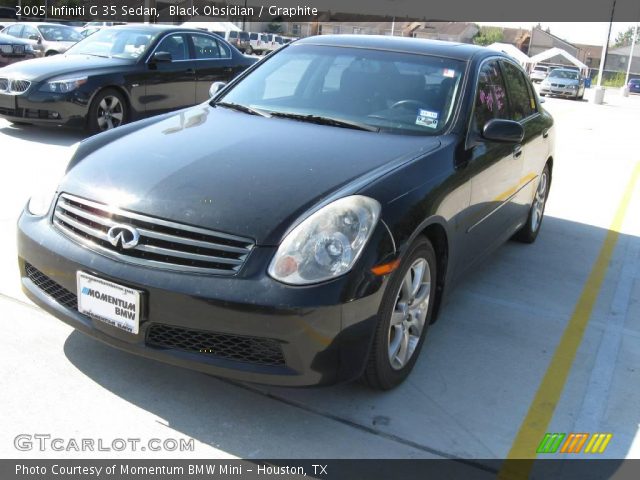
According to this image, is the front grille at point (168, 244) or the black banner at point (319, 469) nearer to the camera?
the black banner at point (319, 469)

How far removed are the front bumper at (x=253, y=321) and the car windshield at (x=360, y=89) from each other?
4.80 ft

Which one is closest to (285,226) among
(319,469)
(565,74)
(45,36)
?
(319,469)

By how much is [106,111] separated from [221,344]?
7.36m

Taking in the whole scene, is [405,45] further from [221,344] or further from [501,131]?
[221,344]

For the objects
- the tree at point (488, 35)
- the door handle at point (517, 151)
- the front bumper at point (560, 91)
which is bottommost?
the front bumper at point (560, 91)

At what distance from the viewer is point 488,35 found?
10106 cm

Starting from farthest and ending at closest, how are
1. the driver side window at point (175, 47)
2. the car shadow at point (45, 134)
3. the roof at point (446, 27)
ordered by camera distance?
the roof at point (446, 27) < the driver side window at point (175, 47) < the car shadow at point (45, 134)

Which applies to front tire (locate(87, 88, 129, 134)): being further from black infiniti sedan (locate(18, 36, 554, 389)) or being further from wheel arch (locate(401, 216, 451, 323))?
wheel arch (locate(401, 216, 451, 323))

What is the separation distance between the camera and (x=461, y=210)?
3.79 metres

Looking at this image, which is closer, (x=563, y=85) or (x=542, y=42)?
(x=563, y=85)

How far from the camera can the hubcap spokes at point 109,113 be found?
9336mm

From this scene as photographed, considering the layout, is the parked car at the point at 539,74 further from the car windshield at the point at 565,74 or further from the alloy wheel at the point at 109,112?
the alloy wheel at the point at 109,112

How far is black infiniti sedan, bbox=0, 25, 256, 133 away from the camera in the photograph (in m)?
8.91

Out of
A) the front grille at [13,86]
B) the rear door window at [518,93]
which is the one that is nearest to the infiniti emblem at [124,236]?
the rear door window at [518,93]
